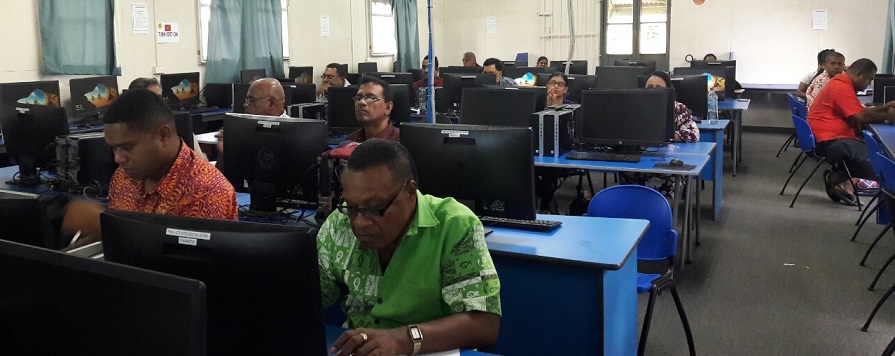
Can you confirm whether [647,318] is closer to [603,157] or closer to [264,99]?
[603,157]

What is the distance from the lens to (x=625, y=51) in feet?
41.1

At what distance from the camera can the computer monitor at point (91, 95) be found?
6.98 m

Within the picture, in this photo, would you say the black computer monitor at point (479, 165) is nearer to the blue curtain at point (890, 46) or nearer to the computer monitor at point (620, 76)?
the computer monitor at point (620, 76)

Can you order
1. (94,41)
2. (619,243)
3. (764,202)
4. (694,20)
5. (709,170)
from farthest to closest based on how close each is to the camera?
(694,20) < (94,41) < (764,202) < (709,170) < (619,243)

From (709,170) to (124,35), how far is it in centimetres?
569

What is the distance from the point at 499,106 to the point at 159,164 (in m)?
3.11

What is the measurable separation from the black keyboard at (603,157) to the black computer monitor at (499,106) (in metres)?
0.37

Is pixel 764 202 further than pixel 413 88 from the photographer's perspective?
No

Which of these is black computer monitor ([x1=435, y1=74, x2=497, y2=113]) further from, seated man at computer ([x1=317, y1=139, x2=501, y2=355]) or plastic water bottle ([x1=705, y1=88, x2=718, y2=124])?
seated man at computer ([x1=317, y1=139, x2=501, y2=355])

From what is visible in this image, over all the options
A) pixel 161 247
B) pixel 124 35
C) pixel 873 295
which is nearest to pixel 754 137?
pixel 873 295

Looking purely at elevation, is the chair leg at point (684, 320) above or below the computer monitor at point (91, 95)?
below

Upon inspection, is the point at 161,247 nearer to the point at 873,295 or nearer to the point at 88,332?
the point at 88,332

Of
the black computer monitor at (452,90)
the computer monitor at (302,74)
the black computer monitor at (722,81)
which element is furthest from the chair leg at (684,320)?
the computer monitor at (302,74)

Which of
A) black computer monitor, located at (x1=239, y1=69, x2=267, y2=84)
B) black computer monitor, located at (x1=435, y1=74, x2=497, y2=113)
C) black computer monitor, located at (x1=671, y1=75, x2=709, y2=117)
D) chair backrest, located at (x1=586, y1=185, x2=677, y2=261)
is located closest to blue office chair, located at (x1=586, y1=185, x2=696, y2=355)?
chair backrest, located at (x1=586, y1=185, x2=677, y2=261)
